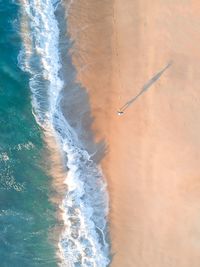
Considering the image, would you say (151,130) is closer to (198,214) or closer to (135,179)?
(135,179)

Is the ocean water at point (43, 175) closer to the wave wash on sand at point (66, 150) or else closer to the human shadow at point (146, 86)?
the wave wash on sand at point (66, 150)

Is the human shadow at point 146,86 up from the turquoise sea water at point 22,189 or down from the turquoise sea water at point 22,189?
up

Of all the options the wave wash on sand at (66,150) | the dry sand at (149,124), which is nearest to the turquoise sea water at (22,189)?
the wave wash on sand at (66,150)

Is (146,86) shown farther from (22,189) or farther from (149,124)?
(22,189)

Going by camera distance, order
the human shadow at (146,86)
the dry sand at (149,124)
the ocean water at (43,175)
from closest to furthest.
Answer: the dry sand at (149,124) → the ocean water at (43,175) → the human shadow at (146,86)

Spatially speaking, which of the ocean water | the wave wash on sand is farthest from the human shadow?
the wave wash on sand

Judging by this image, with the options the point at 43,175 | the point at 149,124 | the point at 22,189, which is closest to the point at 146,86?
the point at 149,124
